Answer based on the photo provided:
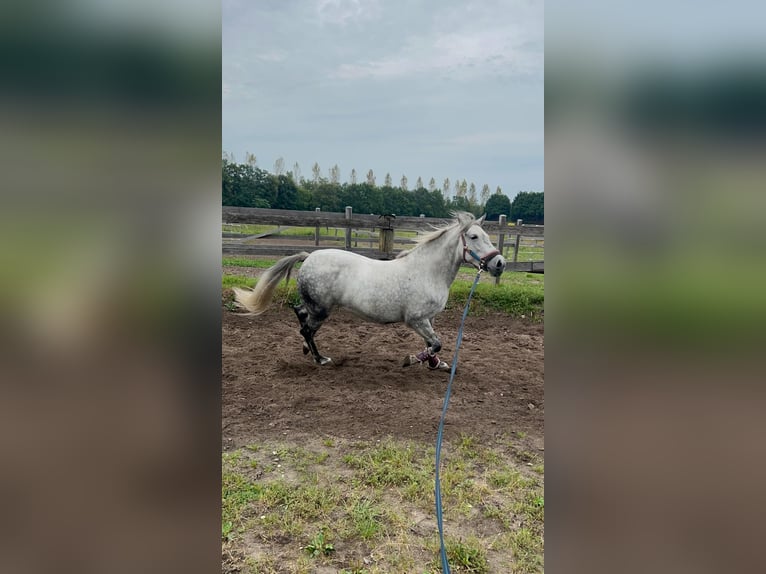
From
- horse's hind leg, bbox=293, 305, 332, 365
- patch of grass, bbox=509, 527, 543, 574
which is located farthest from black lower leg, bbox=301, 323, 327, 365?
patch of grass, bbox=509, 527, 543, 574

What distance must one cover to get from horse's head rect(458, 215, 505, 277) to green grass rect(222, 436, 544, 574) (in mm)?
1834

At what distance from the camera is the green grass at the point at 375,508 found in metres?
2.22

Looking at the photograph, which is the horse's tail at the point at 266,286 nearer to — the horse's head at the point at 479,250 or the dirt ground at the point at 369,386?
the dirt ground at the point at 369,386

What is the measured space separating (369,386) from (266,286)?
5.97 ft

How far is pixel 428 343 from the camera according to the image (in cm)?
481

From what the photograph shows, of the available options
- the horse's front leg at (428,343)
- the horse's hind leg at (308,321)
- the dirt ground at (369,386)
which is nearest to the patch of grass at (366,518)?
the dirt ground at (369,386)

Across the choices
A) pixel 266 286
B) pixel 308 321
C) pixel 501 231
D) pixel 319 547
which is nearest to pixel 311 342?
pixel 308 321

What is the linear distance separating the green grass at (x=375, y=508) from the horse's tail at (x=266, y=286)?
6.86ft
